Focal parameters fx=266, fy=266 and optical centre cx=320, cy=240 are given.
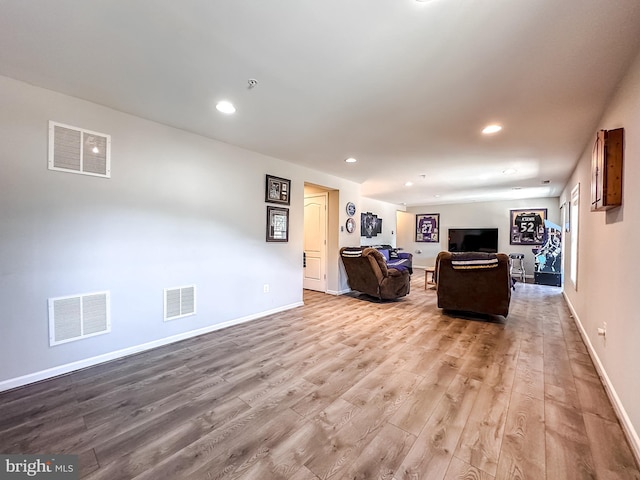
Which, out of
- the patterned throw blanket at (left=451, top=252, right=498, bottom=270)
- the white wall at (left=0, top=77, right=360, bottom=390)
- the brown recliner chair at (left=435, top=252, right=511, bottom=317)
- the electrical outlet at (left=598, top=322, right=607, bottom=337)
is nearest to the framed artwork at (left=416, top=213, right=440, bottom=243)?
the brown recliner chair at (left=435, top=252, right=511, bottom=317)

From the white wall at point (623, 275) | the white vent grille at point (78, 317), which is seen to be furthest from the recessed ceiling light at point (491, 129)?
the white vent grille at point (78, 317)

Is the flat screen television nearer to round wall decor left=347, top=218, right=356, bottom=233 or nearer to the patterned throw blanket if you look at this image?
round wall decor left=347, top=218, right=356, bottom=233

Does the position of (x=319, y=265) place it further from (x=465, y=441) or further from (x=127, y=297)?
(x=465, y=441)

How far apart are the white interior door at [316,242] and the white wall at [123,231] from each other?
1.83 meters

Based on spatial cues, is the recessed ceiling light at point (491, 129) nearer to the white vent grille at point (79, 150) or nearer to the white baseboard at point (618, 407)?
the white baseboard at point (618, 407)

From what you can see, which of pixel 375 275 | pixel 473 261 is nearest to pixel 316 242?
pixel 375 275

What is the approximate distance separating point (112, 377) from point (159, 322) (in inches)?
27.7

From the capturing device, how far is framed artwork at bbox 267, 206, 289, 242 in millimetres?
3998

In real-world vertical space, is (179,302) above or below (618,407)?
above

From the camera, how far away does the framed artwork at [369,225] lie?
780cm

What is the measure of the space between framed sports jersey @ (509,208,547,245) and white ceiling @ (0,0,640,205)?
18.1 feet

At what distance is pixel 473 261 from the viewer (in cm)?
375

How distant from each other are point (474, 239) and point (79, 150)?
925 cm

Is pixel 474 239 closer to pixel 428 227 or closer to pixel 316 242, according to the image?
pixel 428 227
